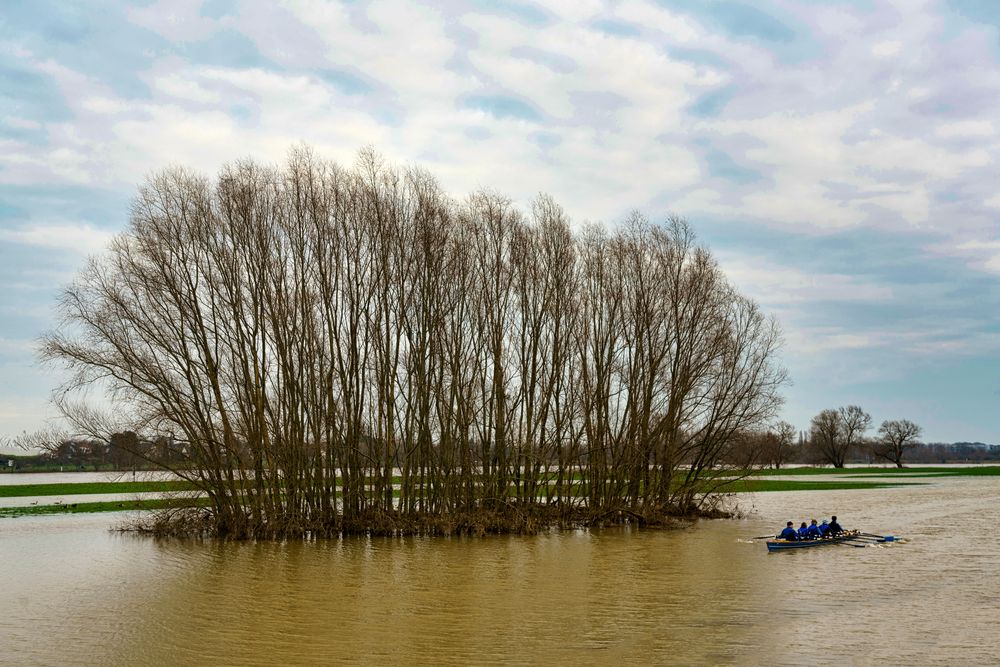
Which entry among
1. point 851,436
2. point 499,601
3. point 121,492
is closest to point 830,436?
→ point 851,436

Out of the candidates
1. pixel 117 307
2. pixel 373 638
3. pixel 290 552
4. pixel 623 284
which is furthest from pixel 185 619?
pixel 623 284

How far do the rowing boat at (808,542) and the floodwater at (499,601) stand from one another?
0.43m

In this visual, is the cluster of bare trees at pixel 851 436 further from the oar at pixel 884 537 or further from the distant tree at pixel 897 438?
the oar at pixel 884 537

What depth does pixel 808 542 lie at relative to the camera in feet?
106

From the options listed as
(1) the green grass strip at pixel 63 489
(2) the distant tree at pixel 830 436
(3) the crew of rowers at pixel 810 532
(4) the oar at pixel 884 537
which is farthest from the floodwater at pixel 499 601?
(2) the distant tree at pixel 830 436

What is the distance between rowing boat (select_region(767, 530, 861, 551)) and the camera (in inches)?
1250

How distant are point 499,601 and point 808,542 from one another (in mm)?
15973

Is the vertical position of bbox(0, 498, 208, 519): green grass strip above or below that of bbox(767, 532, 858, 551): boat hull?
below

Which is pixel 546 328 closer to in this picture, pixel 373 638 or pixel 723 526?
pixel 723 526

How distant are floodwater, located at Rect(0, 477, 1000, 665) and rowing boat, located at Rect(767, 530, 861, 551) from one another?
1.40 feet

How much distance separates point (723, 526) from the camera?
41281 millimetres

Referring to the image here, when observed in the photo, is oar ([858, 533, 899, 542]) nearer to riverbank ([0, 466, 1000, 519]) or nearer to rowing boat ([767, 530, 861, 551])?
rowing boat ([767, 530, 861, 551])

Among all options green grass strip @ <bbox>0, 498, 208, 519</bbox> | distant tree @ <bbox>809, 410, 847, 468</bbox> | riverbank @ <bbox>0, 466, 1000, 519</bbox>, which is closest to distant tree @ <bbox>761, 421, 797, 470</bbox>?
riverbank @ <bbox>0, 466, 1000, 519</bbox>

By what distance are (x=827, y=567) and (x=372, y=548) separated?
16346 millimetres
